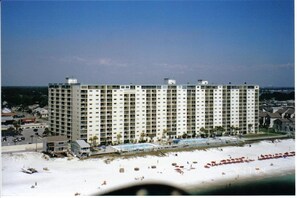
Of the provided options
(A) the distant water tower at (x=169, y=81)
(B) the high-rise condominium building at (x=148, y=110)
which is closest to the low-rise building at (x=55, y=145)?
(B) the high-rise condominium building at (x=148, y=110)

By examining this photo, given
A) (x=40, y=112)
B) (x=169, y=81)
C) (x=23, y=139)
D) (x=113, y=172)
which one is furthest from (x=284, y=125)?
(x=40, y=112)

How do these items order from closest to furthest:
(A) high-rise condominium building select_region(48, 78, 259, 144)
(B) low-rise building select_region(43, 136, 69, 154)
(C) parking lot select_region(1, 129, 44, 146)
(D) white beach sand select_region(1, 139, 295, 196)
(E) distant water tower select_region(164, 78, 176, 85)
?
(D) white beach sand select_region(1, 139, 295, 196), (B) low-rise building select_region(43, 136, 69, 154), (A) high-rise condominium building select_region(48, 78, 259, 144), (C) parking lot select_region(1, 129, 44, 146), (E) distant water tower select_region(164, 78, 176, 85)

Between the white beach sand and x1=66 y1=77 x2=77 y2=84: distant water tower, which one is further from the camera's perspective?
x1=66 y1=77 x2=77 y2=84: distant water tower

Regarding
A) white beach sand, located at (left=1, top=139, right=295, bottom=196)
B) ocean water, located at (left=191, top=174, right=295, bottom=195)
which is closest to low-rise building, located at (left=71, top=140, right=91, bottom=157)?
white beach sand, located at (left=1, top=139, right=295, bottom=196)

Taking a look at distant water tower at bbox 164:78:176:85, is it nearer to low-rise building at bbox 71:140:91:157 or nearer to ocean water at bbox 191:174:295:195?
low-rise building at bbox 71:140:91:157

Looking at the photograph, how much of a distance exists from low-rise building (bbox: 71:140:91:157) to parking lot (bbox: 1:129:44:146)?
199 centimetres

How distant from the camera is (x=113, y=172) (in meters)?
9.57

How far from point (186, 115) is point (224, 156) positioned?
292 centimetres

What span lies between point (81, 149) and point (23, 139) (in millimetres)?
3255

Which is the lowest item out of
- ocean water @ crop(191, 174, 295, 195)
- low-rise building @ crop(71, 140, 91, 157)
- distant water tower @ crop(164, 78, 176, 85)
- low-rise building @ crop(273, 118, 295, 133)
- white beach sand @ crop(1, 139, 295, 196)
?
ocean water @ crop(191, 174, 295, 195)

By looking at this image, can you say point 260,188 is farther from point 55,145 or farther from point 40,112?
point 40,112

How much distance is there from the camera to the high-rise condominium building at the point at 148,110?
12328 millimetres

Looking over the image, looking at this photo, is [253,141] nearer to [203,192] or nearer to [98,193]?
[203,192]

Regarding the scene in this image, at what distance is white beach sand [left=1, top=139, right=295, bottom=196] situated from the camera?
28.2ft
